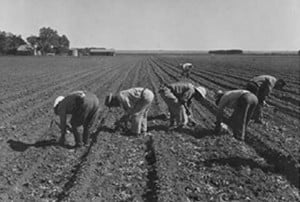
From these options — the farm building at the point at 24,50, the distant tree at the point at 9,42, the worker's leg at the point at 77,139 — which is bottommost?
the farm building at the point at 24,50

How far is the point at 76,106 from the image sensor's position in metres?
8.29

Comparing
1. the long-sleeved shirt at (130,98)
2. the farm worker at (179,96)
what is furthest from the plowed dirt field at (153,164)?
the long-sleeved shirt at (130,98)

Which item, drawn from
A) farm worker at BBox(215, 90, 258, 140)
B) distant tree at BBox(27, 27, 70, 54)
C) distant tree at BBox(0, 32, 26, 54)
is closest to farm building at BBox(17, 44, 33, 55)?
distant tree at BBox(0, 32, 26, 54)

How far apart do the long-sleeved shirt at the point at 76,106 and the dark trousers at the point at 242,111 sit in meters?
3.42

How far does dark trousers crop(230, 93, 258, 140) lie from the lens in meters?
8.98

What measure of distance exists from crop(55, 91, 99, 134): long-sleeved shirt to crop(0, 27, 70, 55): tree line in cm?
10600

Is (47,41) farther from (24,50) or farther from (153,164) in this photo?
(153,164)

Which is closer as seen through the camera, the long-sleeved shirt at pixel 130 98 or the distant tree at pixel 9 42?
the long-sleeved shirt at pixel 130 98


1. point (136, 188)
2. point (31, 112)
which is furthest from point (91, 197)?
point (31, 112)

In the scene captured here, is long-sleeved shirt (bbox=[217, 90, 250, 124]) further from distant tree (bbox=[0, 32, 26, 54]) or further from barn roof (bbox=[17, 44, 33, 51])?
barn roof (bbox=[17, 44, 33, 51])

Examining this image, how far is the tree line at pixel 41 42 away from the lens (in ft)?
357

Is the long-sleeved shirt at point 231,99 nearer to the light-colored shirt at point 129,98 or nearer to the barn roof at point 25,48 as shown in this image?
the light-colored shirt at point 129,98

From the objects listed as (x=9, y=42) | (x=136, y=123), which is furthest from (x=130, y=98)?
(x=9, y=42)

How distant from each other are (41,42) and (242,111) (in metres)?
120
